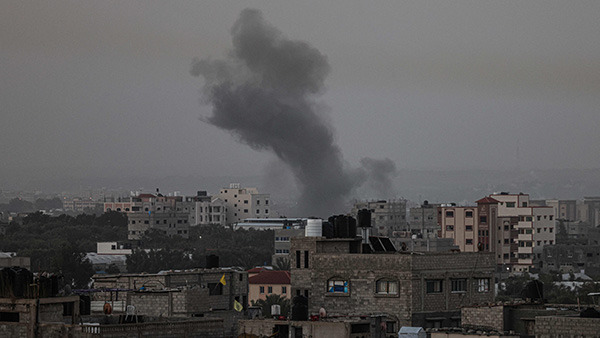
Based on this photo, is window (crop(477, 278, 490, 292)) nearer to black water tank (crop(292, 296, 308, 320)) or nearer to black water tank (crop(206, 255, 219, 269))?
black water tank (crop(292, 296, 308, 320))

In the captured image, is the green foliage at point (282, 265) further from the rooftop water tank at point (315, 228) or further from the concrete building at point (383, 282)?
the concrete building at point (383, 282)

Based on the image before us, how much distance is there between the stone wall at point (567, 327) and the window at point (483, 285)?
16.5 m

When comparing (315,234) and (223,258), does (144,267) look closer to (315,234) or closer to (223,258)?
(223,258)

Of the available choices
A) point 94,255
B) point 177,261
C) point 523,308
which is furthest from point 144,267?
point 523,308

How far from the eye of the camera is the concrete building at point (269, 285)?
127688mm

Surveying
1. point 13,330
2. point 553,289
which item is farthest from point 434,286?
point 553,289

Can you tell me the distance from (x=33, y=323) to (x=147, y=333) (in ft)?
8.36

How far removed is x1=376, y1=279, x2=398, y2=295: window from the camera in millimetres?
45344

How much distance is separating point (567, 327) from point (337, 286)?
15.4m

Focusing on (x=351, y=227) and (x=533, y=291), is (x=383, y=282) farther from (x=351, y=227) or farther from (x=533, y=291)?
(x=533, y=291)

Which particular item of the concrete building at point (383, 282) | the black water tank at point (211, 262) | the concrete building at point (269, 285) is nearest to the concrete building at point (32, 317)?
the concrete building at point (383, 282)

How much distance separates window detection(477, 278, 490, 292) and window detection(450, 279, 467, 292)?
97 cm

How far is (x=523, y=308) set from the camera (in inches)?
1551

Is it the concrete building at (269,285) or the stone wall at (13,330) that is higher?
the concrete building at (269,285)
